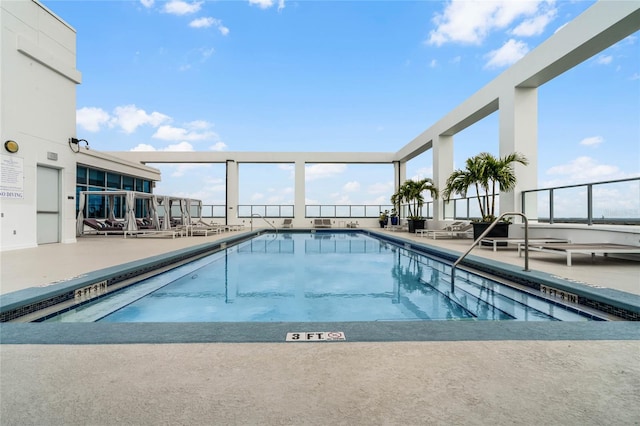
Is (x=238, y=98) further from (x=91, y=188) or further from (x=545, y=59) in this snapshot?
(x=545, y=59)

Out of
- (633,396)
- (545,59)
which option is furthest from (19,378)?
(545,59)

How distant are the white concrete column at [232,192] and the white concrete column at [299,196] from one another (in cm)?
295

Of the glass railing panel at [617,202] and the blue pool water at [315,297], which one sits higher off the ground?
the glass railing panel at [617,202]

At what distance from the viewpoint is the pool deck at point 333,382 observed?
3.84 feet

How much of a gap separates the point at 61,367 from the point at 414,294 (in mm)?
3409

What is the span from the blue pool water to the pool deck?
1.26 metres

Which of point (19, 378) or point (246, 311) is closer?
point (19, 378)

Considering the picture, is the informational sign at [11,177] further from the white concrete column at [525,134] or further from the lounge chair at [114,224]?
the white concrete column at [525,134]

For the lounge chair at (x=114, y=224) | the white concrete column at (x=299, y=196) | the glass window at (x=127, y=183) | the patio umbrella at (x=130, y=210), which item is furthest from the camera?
the white concrete column at (x=299, y=196)

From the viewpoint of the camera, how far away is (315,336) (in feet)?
6.31

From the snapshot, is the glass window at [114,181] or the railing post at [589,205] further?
the glass window at [114,181]

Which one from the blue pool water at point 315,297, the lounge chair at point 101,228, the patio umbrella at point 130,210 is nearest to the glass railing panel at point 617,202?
the blue pool water at point 315,297

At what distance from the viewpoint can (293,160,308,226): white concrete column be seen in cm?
1642

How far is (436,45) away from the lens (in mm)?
10102
